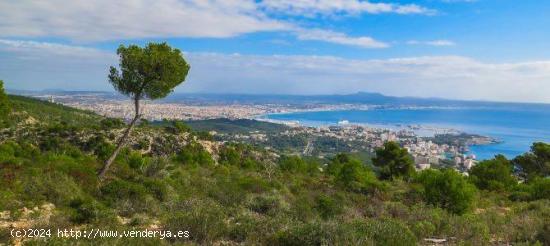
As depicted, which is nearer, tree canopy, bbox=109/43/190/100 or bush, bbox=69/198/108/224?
bush, bbox=69/198/108/224

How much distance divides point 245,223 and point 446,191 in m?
9.74

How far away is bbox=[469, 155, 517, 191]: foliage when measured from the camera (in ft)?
79.0

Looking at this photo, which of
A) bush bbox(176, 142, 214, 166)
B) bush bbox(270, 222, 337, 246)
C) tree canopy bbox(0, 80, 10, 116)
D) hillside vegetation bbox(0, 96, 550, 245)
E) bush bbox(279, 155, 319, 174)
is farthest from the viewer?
bush bbox(279, 155, 319, 174)

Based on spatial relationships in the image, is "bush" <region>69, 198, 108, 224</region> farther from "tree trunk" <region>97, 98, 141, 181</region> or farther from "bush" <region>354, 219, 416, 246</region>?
"bush" <region>354, 219, 416, 246</region>

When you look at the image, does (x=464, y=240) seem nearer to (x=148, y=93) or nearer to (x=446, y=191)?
(x=446, y=191)

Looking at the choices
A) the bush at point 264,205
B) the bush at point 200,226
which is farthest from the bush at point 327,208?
the bush at point 200,226

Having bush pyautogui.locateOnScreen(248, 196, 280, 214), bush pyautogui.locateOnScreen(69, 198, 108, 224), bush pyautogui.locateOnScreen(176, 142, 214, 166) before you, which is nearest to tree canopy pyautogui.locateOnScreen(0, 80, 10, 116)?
bush pyautogui.locateOnScreen(176, 142, 214, 166)

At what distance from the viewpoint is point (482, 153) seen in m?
97.6

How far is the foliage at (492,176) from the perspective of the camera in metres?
24.1

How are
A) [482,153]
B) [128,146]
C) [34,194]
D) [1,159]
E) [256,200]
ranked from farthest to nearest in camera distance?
[482,153] < [128,146] < [1,159] < [256,200] < [34,194]

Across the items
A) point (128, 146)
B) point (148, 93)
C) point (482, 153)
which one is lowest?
point (482, 153)

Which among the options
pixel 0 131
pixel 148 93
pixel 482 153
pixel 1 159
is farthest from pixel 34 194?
pixel 482 153

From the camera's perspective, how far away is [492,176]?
85.3ft

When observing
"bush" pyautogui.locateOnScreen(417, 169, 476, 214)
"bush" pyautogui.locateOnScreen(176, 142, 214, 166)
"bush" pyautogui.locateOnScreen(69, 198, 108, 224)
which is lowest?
"bush" pyautogui.locateOnScreen(176, 142, 214, 166)
